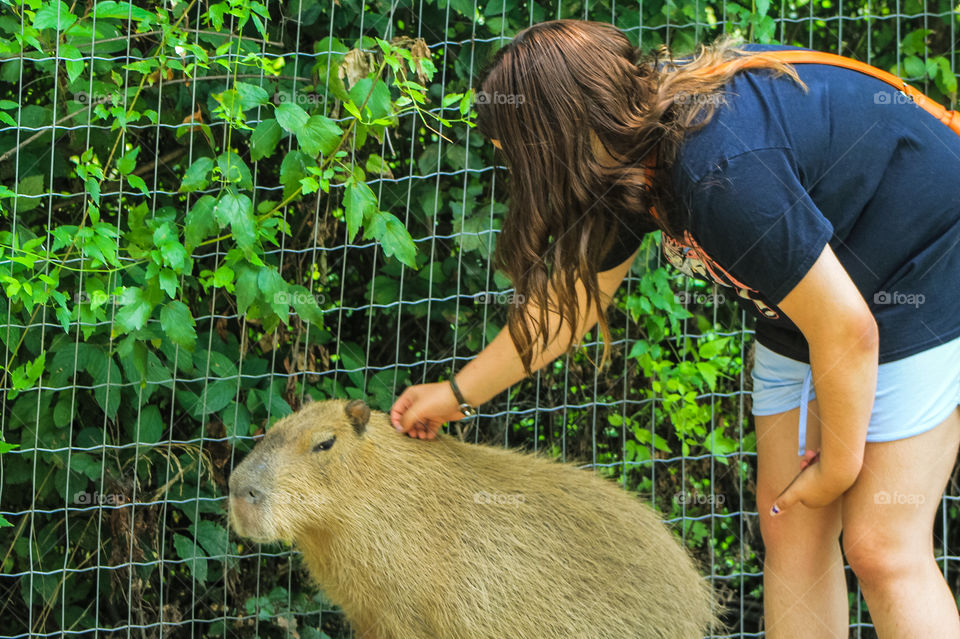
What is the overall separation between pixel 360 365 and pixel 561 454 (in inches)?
30.4

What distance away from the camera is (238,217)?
2434 mm

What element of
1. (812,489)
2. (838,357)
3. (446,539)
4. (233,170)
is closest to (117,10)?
(233,170)

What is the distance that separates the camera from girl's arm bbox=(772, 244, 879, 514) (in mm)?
1578

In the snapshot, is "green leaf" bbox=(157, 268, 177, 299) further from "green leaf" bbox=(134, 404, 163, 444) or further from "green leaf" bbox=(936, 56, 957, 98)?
"green leaf" bbox=(936, 56, 957, 98)

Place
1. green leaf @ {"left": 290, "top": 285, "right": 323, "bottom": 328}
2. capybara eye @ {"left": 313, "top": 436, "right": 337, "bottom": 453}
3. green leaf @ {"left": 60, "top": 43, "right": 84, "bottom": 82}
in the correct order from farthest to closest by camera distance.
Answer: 1. green leaf @ {"left": 290, "top": 285, "right": 323, "bottom": 328}
2. green leaf @ {"left": 60, "top": 43, "right": 84, "bottom": 82}
3. capybara eye @ {"left": 313, "top": 436, "right": 337, "bottom": 453}

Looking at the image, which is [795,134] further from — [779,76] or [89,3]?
[89,3]

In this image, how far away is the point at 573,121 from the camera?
64.5 inches

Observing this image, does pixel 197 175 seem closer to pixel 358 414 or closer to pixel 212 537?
pixel 358 414

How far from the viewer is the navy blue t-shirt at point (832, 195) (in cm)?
153

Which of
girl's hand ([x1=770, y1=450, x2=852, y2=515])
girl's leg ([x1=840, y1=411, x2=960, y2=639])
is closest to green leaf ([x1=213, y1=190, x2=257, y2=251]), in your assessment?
girl's hand ([x1=770, y1=450, x2=852, y2=515])

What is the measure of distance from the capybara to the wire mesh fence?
49 centimetres

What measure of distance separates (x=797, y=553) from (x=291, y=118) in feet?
5.45

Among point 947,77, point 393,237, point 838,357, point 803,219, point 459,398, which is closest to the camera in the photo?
point 803,219

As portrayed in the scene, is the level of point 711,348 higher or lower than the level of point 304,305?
lower
